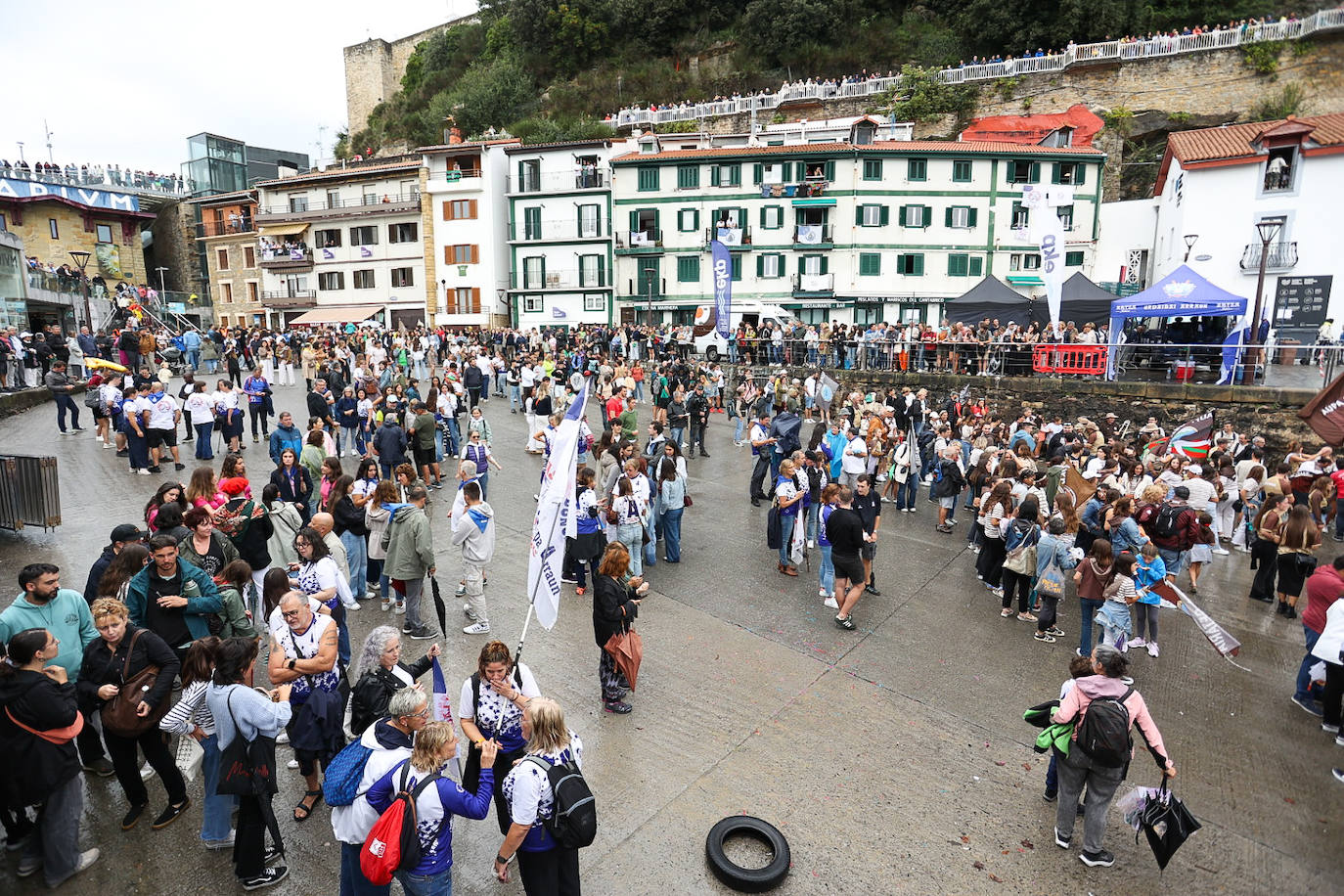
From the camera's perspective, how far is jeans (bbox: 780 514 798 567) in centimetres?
970

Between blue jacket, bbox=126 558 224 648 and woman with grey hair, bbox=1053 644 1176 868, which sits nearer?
woman with grey hair, bbox=1053 644 1176 868

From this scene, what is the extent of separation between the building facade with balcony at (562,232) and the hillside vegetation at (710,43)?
5.54 meters

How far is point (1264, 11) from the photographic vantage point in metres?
38.5

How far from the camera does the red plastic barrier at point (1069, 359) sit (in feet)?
68.4

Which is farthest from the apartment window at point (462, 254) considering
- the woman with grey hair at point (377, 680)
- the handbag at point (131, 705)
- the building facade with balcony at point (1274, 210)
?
the woman with grey hair at point (377, 680)

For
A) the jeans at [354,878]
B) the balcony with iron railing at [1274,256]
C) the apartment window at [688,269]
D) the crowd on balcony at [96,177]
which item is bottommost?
the jeans at [354,878]

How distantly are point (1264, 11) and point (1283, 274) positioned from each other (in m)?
24.5

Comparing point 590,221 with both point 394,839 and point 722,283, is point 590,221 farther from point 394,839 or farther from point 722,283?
point 394,839

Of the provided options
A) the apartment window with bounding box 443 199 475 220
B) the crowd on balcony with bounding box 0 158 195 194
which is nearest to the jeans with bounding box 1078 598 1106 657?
the apartment window with bounding box 443 199 475 220

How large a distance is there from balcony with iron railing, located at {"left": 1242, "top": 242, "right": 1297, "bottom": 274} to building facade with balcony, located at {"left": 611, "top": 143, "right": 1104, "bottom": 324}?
1104cm

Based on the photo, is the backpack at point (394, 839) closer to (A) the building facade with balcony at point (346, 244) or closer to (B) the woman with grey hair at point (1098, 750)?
(B) the woman with grey hair at point (1098, 750)

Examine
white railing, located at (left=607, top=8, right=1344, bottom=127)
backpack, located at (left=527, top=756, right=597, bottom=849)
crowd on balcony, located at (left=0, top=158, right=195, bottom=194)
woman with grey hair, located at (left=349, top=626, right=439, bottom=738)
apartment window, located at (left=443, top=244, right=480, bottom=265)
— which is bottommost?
backpack, located at (left=527, top=756, right=597, bottom=849)

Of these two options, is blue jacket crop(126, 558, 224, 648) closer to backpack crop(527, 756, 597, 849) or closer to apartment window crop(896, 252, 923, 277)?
backpack crop(527, 756, 597, 849)

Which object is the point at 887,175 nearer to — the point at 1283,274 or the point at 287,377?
the point at 1283,274
